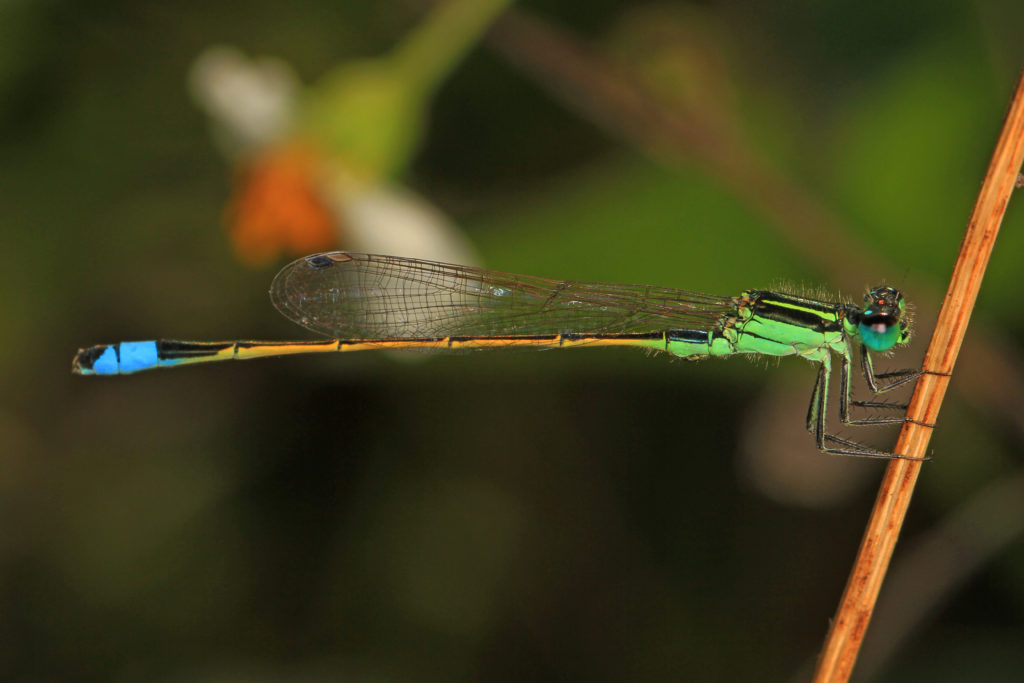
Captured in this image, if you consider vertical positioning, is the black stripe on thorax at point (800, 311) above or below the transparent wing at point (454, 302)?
above

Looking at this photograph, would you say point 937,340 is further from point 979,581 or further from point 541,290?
point 979,581

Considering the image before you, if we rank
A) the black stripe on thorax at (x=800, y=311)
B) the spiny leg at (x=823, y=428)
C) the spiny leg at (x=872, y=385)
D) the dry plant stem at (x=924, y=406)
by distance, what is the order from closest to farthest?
1. the dry plant stem at (x=924, y=406)
2. the spiny leg at (x=872, y=385)
3. the spiny leg at (x=823, y=428)
4. the black stripe on thorax at (x=800, y=311)

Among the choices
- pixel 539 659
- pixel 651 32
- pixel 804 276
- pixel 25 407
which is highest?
pixel 651 32

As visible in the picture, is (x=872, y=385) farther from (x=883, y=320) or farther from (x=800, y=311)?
(x=800, y=311)

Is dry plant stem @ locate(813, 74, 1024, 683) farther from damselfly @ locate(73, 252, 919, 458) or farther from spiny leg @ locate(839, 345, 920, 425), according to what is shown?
damselfly @ locate(73, 252, 919, 458)

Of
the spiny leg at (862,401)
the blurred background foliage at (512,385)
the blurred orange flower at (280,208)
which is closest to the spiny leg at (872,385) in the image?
the spiny leg at (862,401)

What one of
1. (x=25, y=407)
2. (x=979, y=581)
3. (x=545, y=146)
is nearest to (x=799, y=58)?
(x=545, y=146)

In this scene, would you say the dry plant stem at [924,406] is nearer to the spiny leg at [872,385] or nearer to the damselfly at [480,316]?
the spiny leg at [872,385]
